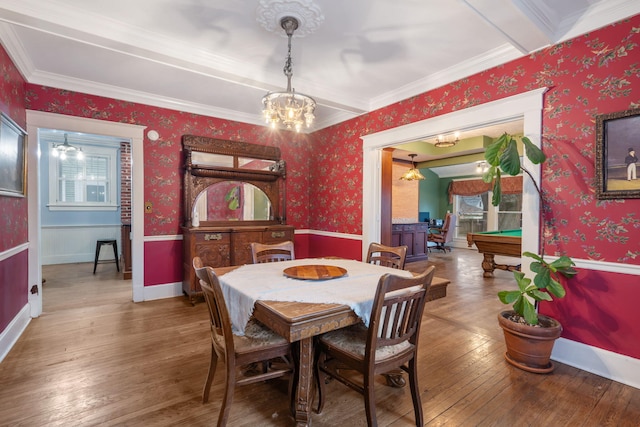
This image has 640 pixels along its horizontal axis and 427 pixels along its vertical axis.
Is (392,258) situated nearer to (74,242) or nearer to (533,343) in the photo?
(533,343)

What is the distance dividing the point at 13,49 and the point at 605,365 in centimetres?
520

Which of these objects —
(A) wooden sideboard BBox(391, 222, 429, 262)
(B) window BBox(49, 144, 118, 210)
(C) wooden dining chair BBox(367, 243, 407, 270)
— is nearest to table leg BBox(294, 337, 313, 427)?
(C) wooden dining chair BBox(367, 243, 407, 270)

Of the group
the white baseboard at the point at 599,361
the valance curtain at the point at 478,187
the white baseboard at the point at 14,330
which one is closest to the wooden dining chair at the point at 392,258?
the white baseboard at the point at 599,361

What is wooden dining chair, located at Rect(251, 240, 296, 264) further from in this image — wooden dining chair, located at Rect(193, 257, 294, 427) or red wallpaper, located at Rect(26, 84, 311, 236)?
red wallpaper, located at Rect(26, 84, 311, 236)

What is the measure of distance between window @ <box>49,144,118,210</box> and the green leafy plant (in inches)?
266

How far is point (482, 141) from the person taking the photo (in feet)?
19.2

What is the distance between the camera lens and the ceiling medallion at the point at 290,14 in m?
2.03

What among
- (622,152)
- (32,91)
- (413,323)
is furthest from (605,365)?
(32,91)

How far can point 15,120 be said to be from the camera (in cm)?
275

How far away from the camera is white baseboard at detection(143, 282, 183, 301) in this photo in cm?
375

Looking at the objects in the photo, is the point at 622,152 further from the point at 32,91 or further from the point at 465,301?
the point at 32,91

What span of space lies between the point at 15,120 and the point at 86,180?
3.77 meters

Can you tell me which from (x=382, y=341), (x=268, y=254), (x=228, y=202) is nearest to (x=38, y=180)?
(x=228, y=202)

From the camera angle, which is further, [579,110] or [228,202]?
[228,202]
